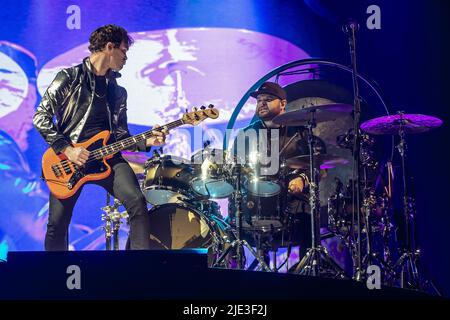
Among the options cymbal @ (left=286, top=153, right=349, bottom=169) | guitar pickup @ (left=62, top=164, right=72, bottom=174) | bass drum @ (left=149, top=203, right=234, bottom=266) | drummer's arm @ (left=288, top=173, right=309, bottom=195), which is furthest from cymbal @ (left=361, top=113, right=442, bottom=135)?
Result: guitar pickup @ (left=62, top=164, right=72, bottom=174)

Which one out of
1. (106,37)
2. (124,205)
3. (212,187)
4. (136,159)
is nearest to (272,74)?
(212,187)

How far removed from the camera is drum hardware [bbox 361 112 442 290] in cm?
545

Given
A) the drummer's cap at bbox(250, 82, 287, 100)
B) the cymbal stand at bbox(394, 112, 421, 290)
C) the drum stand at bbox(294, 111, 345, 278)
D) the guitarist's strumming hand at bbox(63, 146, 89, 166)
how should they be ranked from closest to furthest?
the drum stand at bbox(294, 111, 345, 278) < the cymbal stand at bbox(394, 112, 421, 290) < the guitarist's strumming hand at bbox(63, 146, 89, 166) < the drummer's cap at bbox(250, 82, 287, 100)

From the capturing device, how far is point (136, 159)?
6.30 meters

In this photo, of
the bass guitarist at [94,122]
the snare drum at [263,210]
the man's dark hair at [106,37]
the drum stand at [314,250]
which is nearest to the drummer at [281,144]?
the snare drum at [263,210]

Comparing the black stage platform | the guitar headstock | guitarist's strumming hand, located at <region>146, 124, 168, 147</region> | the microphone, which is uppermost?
the microphone

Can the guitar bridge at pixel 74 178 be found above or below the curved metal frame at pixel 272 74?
below

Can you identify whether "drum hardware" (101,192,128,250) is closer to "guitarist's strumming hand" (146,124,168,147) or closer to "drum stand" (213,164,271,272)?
"guitarist's strumming hand" (146,124,168,147)

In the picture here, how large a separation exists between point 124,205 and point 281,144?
1712 mm

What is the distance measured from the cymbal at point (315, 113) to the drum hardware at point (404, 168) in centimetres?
26

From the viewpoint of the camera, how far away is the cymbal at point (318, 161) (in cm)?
573

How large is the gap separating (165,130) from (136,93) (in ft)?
4.72

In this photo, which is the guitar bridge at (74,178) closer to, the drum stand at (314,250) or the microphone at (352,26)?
the drum stand at (314,250)

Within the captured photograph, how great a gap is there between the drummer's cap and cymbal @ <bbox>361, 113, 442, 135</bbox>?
45.8 inches
